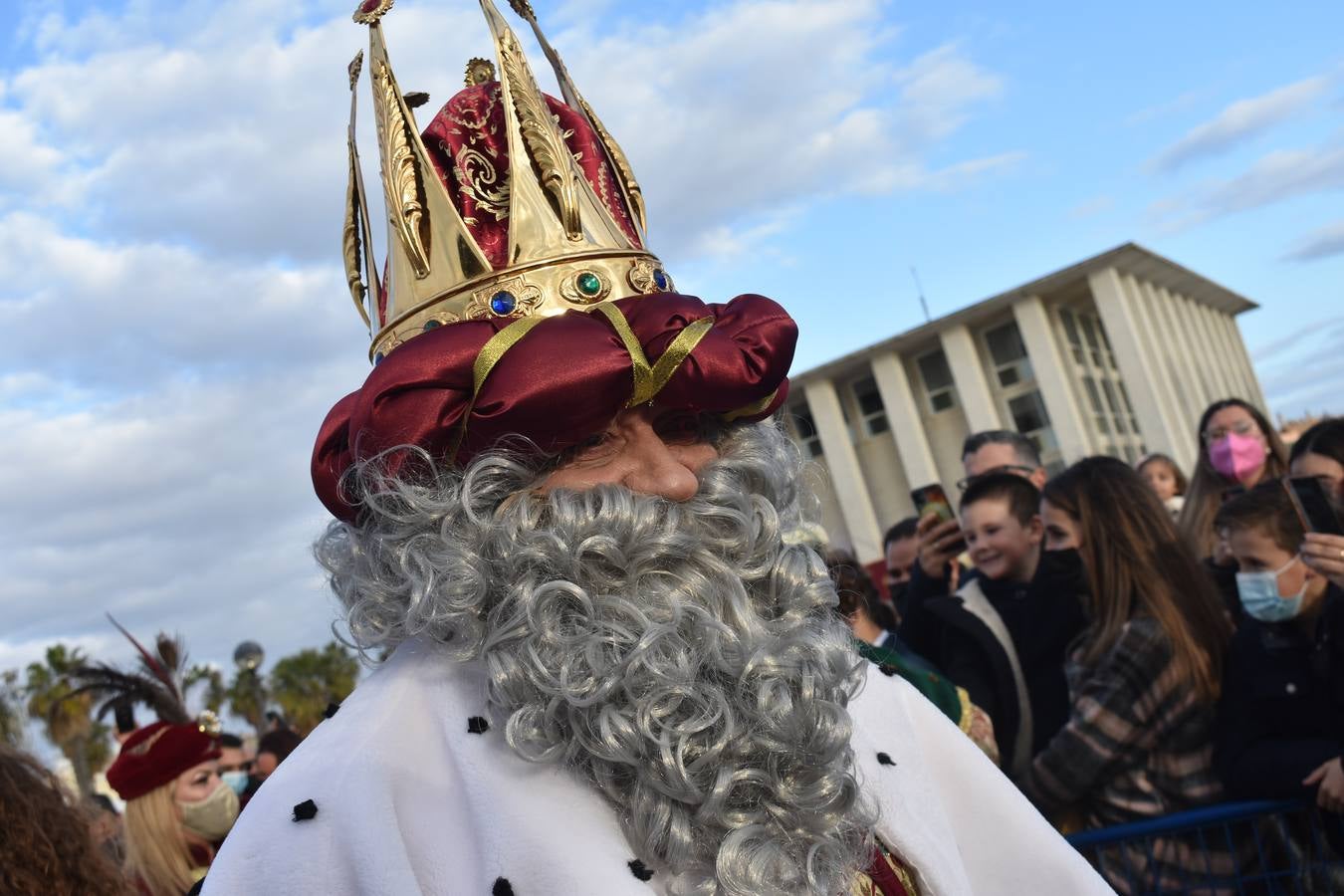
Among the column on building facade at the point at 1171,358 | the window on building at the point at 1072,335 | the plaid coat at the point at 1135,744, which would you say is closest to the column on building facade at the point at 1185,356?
the column on building facade at the point at 1171,358

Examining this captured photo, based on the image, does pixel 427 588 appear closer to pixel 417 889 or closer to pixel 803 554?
pixel 417 889

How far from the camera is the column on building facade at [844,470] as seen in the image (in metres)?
34.8

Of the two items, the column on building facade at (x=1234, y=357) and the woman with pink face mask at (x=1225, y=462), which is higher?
the column on building facade at (x=1234, y=357)

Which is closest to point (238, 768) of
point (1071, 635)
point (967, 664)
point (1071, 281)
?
point (967, 664)

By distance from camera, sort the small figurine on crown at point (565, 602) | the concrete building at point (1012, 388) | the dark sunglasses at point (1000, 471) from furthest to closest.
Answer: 1. the concrete building at point (1012, 388)
2. the dark sunglasses at point (1000, 471)
3. the small figurine on crown at point (565, 602)

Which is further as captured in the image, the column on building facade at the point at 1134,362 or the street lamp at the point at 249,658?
the column on building facade at the point at 1134,362

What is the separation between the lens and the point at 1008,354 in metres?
35.8

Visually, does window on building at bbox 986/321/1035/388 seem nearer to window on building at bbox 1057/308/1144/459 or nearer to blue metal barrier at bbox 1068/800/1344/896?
window on building at bbox 1057/308/1144/459

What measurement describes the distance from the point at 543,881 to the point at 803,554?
696mm

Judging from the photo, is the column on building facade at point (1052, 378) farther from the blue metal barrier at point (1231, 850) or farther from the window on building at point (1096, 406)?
the blue metal barrier at point (1231, 850)

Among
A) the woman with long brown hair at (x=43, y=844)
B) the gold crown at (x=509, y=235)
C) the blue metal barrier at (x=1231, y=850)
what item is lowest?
the blue metal barrier at (x=1231, y=850)

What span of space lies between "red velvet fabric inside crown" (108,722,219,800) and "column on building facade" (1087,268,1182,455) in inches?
1263

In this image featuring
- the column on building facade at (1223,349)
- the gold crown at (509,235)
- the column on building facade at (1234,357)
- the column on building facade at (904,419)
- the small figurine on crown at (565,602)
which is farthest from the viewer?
the column on building facade at (1234,357)

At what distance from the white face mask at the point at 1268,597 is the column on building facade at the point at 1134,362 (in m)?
31.2
